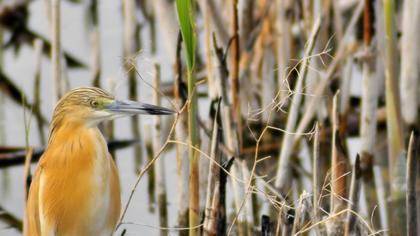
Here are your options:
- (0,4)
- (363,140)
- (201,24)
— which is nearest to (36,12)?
(0,4)

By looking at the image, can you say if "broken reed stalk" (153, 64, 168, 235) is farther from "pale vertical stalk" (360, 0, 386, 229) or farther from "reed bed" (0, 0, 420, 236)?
"pale vertical stalk" (360, 0, 386, 229)

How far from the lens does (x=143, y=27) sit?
8.00m

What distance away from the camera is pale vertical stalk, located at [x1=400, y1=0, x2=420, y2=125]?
5051 mm

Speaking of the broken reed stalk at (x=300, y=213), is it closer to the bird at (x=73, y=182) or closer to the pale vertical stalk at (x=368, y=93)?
the bird at (x=73, y=182)

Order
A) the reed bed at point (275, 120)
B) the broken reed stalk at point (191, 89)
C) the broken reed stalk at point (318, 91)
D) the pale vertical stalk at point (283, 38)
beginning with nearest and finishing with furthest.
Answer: the broken reed stalk at point (191, 89) → the reed bed at point (275, 120) → the broken reed stalk at point (318, 91) → the pale vertical stalk at point (283, 38)

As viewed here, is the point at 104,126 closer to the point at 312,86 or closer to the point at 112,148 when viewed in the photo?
the point at 112,148

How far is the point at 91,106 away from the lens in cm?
390

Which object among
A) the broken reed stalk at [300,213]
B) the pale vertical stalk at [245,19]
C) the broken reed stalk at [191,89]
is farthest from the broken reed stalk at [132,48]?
the broken reed stalk at [300,213]

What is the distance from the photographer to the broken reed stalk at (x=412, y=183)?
3.88 metres

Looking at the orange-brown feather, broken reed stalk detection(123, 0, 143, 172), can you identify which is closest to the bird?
the orange-brown feather

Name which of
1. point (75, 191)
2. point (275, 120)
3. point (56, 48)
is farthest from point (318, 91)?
point (75, 191)

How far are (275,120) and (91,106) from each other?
252cm

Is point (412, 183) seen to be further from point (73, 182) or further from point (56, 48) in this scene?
point (56, 48)

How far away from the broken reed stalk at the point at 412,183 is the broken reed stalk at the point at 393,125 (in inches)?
36.1
